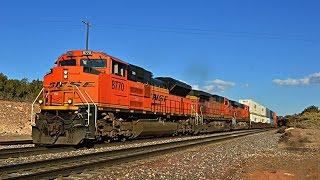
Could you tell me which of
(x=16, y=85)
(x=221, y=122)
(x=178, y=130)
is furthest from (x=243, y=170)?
(x=16, y=85)

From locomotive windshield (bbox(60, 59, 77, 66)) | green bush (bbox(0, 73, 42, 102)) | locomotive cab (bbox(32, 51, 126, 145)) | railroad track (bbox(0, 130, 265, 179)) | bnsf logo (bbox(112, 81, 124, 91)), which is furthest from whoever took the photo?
green bush (bbox(0, 73, 42, 102))

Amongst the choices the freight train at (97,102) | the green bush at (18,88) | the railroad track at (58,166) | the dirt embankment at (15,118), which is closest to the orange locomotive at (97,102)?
the freight train at (97,102)

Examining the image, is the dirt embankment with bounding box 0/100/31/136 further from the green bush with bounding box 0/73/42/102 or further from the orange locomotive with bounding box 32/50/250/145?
the orange locomotive with bounding box 32/50/250/145

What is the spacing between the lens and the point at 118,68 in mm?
19562

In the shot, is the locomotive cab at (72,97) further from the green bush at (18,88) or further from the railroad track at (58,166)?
the green bush at (18,88)

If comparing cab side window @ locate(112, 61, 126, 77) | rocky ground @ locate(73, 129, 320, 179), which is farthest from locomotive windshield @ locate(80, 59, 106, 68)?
rocky ground @ locate(73, 129, 320, 179)

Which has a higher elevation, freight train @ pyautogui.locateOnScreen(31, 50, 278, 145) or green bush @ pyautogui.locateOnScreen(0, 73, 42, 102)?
green bush @ pyautogui.locateOnScreen(0, 73, 42, 102)

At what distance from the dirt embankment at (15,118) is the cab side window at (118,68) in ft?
54.6

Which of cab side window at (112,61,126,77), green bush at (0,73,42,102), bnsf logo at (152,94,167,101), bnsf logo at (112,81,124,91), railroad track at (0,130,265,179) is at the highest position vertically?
green bush at (0,73,42,102)

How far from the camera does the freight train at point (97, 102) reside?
52.5 ft

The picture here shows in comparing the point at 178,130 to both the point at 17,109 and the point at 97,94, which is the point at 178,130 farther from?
the point at 17,109

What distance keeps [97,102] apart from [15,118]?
22.2 metres

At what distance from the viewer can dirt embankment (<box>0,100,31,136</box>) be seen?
34.1 m

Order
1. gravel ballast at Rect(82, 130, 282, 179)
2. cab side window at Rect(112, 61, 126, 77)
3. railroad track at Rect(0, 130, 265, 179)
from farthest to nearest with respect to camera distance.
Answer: cab side window at Rect(112, 61, 126, 77), gravel ballast at Rect(82, 130, 282, 179), railroad track at Rect(0, 130, 265, 179)
